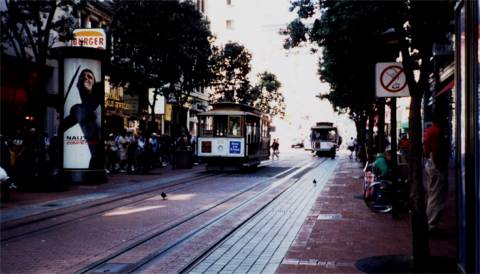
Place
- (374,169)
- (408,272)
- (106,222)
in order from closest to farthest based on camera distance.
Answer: (408,272)
(106,222)
(374,169)

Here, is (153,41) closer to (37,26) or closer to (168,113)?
(37,26)

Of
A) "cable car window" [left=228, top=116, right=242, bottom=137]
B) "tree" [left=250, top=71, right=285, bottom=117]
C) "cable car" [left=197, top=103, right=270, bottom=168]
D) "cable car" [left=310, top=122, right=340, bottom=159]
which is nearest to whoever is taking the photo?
"cable car" [left=197, top=103, right=270, bottom=168]

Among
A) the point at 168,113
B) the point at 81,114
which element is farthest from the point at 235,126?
the point at 168,113

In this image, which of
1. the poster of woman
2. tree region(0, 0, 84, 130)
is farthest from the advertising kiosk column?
tree region(0, 0, 84, 130)

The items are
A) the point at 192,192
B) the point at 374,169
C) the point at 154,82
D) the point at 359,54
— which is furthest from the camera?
the point at 154,82

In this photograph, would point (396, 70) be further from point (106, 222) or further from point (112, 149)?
point (112, 149)

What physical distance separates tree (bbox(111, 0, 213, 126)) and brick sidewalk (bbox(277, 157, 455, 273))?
16.3m

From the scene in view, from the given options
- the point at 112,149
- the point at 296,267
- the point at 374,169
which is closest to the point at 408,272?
the point at 296,267

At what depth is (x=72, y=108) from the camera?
2009cm

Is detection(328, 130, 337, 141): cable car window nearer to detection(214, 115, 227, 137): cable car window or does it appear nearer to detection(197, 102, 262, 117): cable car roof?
detection(197, 102, 262, 117): cable car roof

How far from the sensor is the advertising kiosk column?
19.9 m

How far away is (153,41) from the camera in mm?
27812

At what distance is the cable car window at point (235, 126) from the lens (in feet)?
90.0

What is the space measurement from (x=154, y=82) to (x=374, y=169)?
1769cm
